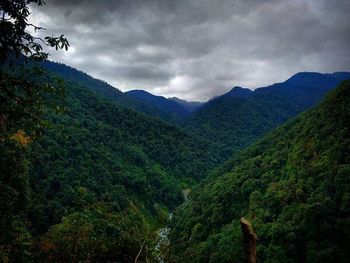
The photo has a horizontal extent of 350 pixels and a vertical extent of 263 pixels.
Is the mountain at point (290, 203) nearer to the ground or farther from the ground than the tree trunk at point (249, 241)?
nearer to the ground

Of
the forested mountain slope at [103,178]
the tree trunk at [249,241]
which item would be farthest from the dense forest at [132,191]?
the tree trunk at [249,241]

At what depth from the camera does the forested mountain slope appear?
649 inches

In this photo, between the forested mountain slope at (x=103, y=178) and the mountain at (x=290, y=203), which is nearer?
the forested mountain slope at (x=103, y=178)

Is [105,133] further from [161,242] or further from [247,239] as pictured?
[247,239]

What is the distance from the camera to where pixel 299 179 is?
2948 inches

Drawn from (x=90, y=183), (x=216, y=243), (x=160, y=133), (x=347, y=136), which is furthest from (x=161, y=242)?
(x=160, y=133)

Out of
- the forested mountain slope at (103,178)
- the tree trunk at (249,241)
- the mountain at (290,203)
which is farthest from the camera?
the mountain at (290,203)

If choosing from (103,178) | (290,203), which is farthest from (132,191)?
(290,203)

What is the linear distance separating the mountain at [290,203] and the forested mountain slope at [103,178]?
840 inches

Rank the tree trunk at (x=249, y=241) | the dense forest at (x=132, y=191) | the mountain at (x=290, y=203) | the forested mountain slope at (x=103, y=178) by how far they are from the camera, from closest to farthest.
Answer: the tree trunk at (x=249, y=241), the dense forest at (x=132, y=191), the forested mountain slope at (x=103, y=178), the mountain at (x=290, y=203)

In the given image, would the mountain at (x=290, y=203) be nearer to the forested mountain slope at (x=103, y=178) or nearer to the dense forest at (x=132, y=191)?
the dense forest at (x=132, y=191)

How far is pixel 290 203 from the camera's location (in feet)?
236

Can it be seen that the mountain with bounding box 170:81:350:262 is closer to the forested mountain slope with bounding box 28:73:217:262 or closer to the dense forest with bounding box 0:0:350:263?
the dense forest with bounding box 0:0:350:263

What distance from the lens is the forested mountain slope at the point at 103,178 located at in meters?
16.5
